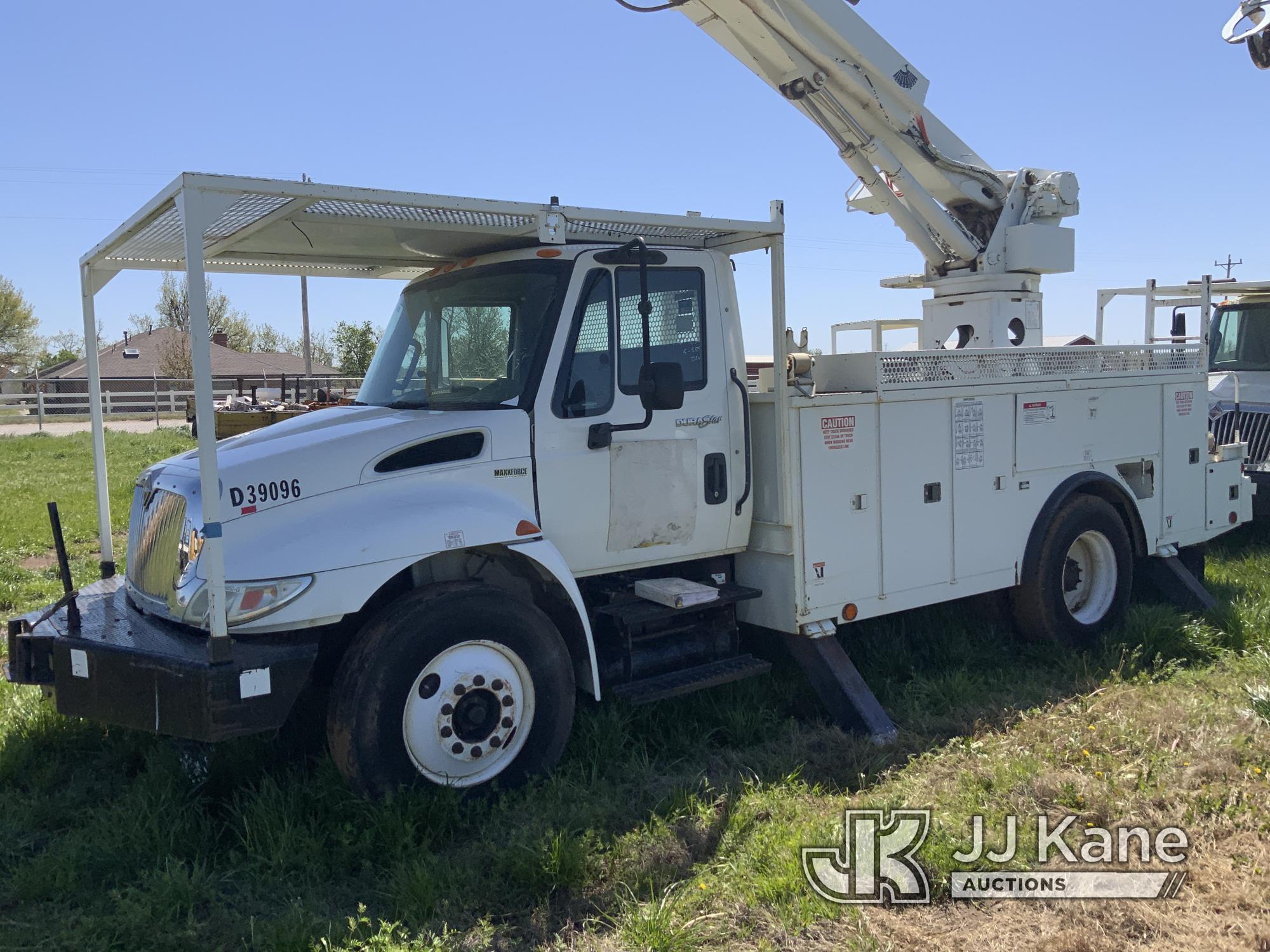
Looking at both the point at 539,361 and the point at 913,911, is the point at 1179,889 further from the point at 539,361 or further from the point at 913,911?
the point at 539,361

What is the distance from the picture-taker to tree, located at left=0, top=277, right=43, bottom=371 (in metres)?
61.4

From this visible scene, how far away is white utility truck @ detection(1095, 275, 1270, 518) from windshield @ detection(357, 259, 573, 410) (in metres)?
7.41

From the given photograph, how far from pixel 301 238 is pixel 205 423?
1692 millimetres

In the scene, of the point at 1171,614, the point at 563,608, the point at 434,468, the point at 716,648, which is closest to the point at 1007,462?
the point at 1171,614

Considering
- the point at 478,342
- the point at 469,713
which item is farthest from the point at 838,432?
the point at 469,713

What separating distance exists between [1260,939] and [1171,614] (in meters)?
3.95

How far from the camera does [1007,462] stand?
665 centimetres

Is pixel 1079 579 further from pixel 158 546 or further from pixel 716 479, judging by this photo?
pixel 158 546

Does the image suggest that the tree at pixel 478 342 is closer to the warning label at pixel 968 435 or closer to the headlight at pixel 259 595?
the headlight at pixel 259 595

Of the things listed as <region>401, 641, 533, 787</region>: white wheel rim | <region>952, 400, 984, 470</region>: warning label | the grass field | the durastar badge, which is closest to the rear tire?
the grass field

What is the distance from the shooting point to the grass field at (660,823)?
12.2 feet

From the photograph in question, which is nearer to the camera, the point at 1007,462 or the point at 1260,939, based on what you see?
the point at 1260,939

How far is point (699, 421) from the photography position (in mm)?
5461

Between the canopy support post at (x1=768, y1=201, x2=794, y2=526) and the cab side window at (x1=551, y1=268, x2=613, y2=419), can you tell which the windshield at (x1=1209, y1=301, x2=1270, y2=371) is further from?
the cab side window at (x1=551, y1=268, x2=613, y2=419)
